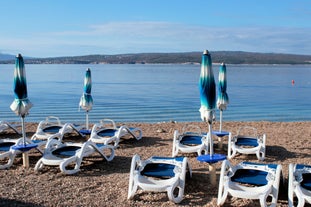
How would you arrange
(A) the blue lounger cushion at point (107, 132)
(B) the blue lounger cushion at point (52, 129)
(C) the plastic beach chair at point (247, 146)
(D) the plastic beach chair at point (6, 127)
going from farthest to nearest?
(D) the plastic beach chair at point (6, 127), (B) the blue lounger cushion at point (52, 129), (A) the blue lounger cushion at point (107, 132), (C) the plastic beach chair at point (247, 146)

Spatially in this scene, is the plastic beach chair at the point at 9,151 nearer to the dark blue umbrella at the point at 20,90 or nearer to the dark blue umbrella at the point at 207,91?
the dark blue umbrella at the point at 20,90

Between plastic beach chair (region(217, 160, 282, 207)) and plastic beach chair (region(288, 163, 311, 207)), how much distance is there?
0.56 ft

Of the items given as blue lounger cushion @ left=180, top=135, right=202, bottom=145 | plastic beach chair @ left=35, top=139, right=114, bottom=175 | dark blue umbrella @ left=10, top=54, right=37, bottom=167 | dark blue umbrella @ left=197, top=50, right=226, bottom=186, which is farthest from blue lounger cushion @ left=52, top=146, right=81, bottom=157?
dark blue umbrella @ left=197, top=50, right=226, bottom=186

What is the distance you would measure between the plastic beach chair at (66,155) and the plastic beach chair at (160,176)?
4.78 feet

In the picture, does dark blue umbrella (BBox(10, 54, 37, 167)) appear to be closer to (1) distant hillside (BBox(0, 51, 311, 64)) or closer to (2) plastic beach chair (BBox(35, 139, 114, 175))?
(2) plastic beach chair (BBox(35, 139, 114, 175))

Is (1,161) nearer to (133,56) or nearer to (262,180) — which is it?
(262,180)

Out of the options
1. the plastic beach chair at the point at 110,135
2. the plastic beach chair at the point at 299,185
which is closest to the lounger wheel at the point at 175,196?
the plastic beach chair at the point at 299,185

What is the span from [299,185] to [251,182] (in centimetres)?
64

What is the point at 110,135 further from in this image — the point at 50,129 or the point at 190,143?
the point at 190,143

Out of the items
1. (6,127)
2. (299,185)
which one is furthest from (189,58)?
(299,185)

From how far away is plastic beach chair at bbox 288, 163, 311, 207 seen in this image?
500 cm

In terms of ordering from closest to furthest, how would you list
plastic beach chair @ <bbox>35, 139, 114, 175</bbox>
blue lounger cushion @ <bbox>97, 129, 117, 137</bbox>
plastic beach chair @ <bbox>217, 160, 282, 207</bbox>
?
1. plastic beach chair @ <bbox>217, 160, 282, 207</bbox>
2. plastic beach chair @ <bbox>35, 139, 114, 175</bbox>
3. blue lounger cushion @ <bbox>97, 129, 117, 137</bbox>

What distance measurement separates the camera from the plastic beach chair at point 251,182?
16.9 ft

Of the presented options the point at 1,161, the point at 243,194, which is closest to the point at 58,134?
the point at 1,161
